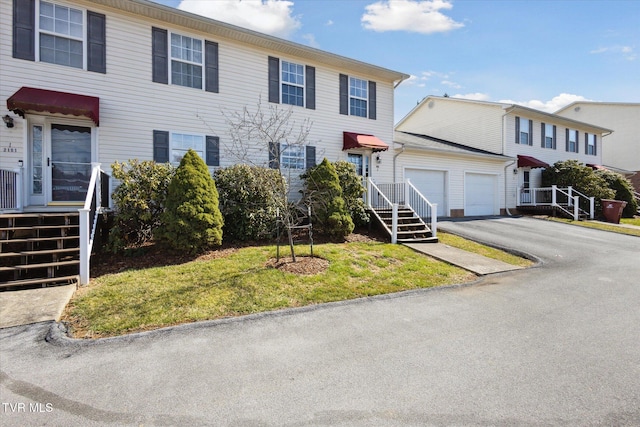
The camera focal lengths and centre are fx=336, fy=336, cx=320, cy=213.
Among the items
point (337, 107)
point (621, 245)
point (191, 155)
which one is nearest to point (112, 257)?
point (191, 155)

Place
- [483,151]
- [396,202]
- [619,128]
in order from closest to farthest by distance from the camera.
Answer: [396,202] → [483,151] → [619,128]

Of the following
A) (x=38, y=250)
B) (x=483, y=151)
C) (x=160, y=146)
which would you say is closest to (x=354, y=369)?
(x=38, y=250)

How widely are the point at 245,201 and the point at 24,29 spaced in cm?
658

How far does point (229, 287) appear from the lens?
5551mm

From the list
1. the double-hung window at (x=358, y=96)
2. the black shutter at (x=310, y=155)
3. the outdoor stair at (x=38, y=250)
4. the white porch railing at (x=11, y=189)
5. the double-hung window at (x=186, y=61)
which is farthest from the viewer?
the double-hung window at (x=358, y=96)

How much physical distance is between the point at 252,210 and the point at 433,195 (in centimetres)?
970

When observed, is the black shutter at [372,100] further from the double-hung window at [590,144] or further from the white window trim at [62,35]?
the double-hung window at [590,144]

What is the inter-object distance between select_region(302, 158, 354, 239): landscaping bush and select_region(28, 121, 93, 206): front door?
19.5 ft

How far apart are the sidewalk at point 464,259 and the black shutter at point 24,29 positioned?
420 inches

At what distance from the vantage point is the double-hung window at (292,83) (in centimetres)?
1148

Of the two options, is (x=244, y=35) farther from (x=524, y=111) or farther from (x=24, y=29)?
(x=524, y=111)

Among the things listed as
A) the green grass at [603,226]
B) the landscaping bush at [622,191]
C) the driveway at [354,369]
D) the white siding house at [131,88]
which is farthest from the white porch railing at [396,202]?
the landscaping bush at [622,191]

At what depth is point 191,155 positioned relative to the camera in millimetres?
7652

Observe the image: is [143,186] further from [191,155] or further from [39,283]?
[39,283]
